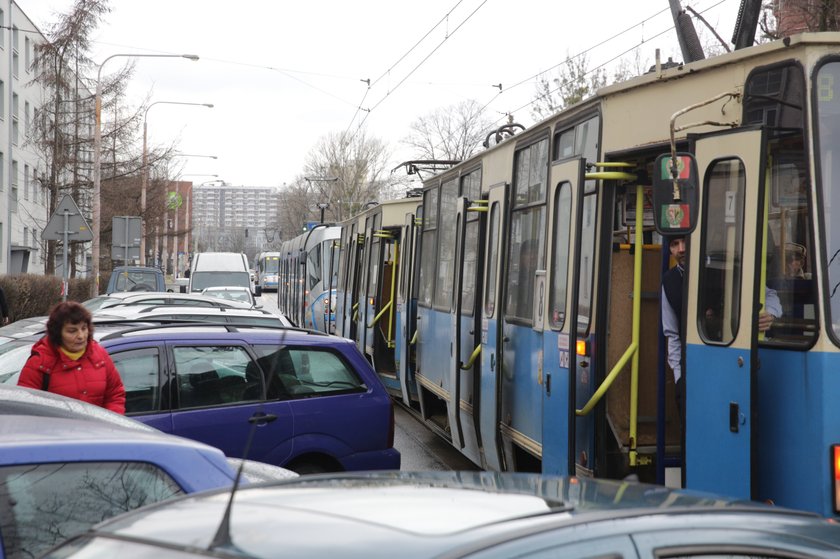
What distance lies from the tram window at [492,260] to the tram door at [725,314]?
3.75 m

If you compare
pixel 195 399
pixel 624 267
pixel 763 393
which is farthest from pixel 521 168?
pixel 763 393

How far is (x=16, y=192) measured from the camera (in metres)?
48.5

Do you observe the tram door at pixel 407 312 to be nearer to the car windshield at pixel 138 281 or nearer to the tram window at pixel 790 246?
the tram window at pixel 790 246

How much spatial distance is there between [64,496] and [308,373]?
4350 millimetres

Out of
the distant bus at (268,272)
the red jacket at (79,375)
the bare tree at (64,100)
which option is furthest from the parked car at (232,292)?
the distant bus at (268,272)

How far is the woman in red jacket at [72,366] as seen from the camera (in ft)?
21.1

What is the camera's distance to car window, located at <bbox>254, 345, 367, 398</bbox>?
7.67 m

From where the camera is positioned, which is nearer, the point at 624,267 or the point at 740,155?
the point at 740,155

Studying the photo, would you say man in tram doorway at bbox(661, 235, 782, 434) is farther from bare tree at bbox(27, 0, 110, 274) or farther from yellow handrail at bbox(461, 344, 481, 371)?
bare tree at bbox(27, 0, 110, 274)

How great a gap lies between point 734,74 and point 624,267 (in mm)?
1996

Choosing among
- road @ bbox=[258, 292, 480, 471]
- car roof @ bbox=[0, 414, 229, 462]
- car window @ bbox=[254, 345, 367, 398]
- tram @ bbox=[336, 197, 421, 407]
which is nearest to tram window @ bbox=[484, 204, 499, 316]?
car window @ bbox=[254, 345, 367, 398]

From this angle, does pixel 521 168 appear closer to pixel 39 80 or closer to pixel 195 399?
pixel 195 399

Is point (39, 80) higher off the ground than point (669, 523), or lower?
higher

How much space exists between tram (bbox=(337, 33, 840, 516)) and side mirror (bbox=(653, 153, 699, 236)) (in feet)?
0.06
